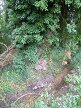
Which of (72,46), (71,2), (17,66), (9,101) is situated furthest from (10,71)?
(71,2)

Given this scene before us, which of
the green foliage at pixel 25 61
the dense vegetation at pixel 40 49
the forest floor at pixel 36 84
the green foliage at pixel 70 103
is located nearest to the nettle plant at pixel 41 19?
the dense vegetation at pixel 40 49

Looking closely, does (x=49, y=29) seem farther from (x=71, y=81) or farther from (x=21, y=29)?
(x=71, y=81)

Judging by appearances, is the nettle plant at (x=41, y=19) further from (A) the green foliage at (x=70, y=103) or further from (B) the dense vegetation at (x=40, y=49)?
(A) the green foliage at (x=70, y=103)

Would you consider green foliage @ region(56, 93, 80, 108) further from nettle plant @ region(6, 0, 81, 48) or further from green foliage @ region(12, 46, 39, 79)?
nettle plant @ region(6, 0, 81, 48)

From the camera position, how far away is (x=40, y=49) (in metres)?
4.74

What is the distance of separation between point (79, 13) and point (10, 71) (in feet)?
6.62

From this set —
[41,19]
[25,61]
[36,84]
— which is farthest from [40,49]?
[36,84]

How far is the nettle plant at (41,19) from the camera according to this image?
443cm

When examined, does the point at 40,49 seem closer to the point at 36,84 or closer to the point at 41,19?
the point at 41,19

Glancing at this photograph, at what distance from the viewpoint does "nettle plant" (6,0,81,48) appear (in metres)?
4.43

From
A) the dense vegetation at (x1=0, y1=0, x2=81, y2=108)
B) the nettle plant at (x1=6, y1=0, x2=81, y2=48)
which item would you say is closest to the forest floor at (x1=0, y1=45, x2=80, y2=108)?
the dense vegetation at (x1=0, y1=0, x2=81, y2=108)

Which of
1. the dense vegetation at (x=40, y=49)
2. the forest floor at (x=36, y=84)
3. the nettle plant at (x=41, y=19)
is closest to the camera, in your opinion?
the forest floor at (x=36, y=84)

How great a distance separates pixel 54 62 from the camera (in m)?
4.80

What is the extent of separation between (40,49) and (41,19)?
0.68m
